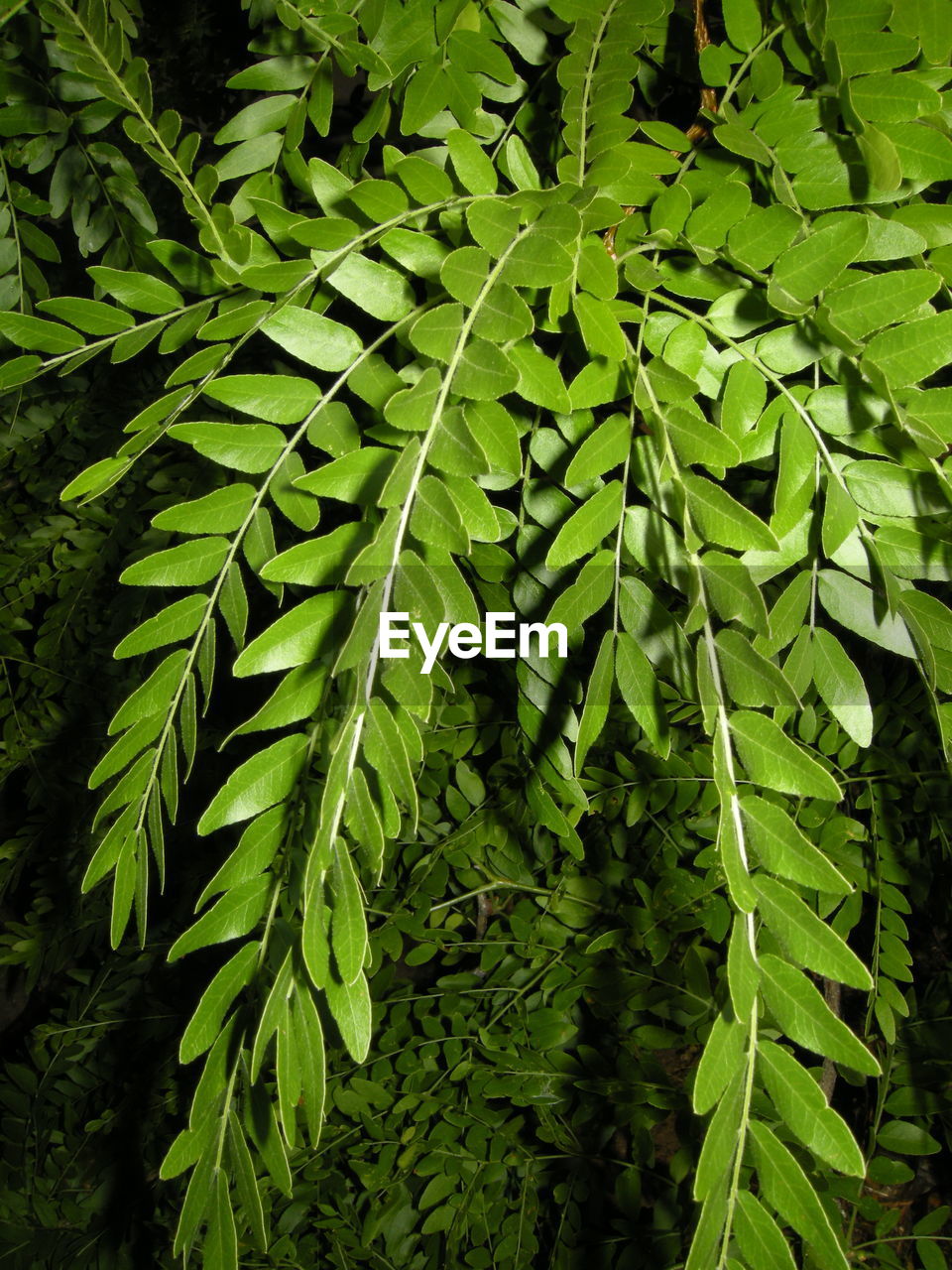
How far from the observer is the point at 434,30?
1.69 feet

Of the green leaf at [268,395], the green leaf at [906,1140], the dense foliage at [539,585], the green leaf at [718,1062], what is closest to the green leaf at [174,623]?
the dense foliage at [539,585]

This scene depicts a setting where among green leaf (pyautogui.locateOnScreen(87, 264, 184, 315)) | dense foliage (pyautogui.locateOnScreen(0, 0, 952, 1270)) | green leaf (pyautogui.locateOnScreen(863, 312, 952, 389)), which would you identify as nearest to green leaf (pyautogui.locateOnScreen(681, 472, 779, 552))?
dense foliage (pyautogui.locateOnScreen(0, 0, 952, 1270))

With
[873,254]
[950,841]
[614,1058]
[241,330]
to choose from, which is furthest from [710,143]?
[614,1058]

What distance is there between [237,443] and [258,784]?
0.17 metres

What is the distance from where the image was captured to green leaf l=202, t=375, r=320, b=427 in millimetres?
396

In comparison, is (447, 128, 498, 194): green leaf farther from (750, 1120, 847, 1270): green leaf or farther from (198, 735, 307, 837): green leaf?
(750, 1120, 847, 1270): green leaf

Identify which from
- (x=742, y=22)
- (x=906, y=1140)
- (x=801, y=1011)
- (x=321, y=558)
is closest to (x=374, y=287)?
(x=321, y=558)

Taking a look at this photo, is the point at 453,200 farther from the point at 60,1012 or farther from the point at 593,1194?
the point at 60,1012

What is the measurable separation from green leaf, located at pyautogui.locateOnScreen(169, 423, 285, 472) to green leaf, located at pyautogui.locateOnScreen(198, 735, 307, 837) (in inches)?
5.6

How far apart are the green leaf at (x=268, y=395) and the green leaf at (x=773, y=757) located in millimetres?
251

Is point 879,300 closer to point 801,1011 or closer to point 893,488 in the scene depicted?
point 893,488

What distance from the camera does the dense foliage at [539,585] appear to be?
320mm

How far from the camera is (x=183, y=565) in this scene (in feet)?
1.46

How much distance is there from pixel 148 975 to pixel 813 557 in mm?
1080
